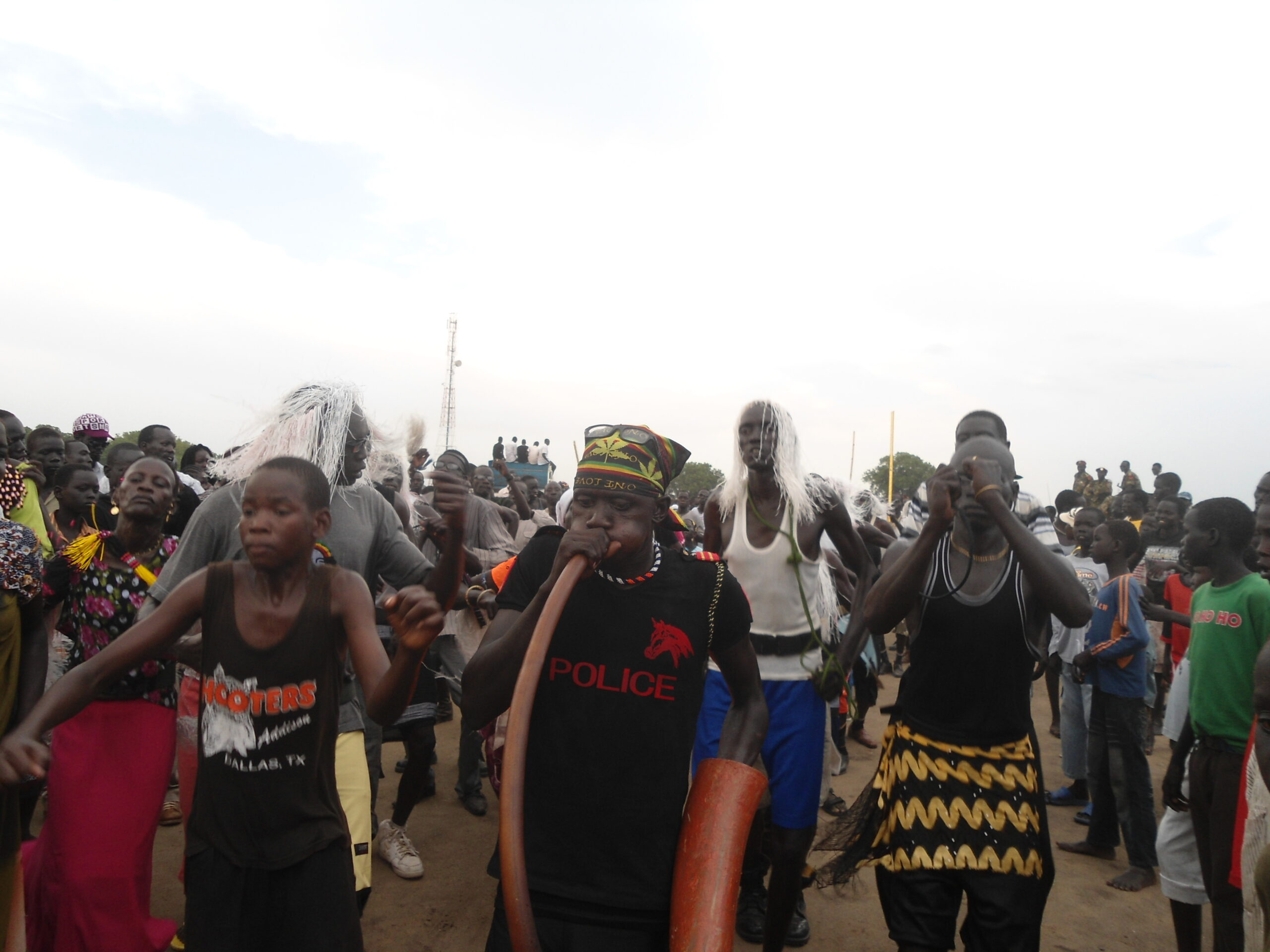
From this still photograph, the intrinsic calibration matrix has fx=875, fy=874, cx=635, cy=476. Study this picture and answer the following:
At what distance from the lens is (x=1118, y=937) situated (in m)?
4.40

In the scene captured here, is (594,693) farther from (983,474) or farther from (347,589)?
(983,474)

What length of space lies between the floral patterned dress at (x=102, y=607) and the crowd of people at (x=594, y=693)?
12 millimetres

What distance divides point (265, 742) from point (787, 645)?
8.24 feet

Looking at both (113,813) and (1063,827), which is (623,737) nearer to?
(113,813)

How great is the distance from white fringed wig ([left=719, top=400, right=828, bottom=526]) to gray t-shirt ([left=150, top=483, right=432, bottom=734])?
1.75m

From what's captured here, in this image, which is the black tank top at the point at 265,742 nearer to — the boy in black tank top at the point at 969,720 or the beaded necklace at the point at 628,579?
the beaded necklace at the point at 628,579

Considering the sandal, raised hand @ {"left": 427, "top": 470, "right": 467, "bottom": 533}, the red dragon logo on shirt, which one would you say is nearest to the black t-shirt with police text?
the red dragon logo on shirt

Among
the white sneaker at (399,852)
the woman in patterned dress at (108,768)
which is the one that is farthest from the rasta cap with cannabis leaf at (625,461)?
the white sneaker at (399,852)

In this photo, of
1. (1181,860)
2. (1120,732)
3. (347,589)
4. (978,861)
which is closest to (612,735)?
(347,589)

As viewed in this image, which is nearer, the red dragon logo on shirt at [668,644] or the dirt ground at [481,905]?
the red dragon logo on shirt at [668,644]

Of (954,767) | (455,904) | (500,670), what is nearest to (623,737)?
(500,670)

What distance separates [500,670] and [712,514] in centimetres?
273

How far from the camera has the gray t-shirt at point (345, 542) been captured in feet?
9.98

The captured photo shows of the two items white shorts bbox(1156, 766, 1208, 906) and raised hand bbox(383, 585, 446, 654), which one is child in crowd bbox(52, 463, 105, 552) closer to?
raised hand bbox(383, 585, 446, 654)
